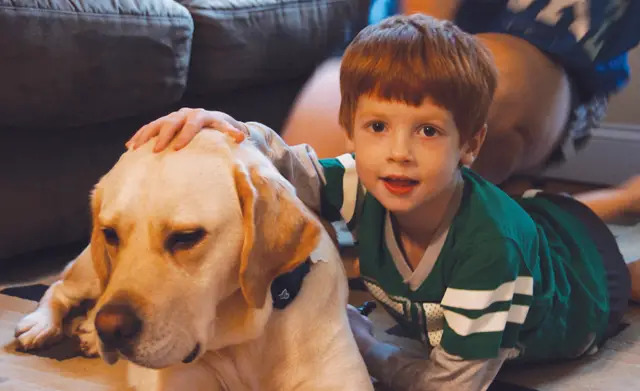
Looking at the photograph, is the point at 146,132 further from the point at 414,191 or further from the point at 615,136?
the point at 615,136

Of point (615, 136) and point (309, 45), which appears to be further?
point (615, 136)

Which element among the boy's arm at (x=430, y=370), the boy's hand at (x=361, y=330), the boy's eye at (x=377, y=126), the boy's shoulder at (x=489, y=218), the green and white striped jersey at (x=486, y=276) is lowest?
the boy's hand at (x=361, y=330)

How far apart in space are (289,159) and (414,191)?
0.24 m

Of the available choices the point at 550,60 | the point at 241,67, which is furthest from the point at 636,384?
the point at 241,67

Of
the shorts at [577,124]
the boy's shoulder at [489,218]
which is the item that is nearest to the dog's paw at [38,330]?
the boy's shoulder at [489,218]

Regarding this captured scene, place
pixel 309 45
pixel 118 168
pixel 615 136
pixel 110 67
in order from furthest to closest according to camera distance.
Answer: pixel 615 136, pixel 309 45, pixel 110 67, pixel 118 168

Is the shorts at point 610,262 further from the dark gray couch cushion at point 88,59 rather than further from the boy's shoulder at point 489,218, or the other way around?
the dark gray couch cushion at point 88,59

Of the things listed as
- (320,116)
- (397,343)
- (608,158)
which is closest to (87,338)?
(397,343)

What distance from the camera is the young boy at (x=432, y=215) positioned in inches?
46.8

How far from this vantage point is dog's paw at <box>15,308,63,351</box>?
1460 millimetres

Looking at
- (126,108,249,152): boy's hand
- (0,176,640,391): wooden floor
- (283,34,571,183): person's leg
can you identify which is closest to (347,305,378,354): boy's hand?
(0,176,640,391): wooden floor

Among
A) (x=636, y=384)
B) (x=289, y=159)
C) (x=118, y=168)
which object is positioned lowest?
(x=636, y=384)

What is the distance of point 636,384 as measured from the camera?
135 cm

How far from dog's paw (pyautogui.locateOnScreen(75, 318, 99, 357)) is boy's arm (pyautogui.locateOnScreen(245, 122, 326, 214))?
1.58 ft
